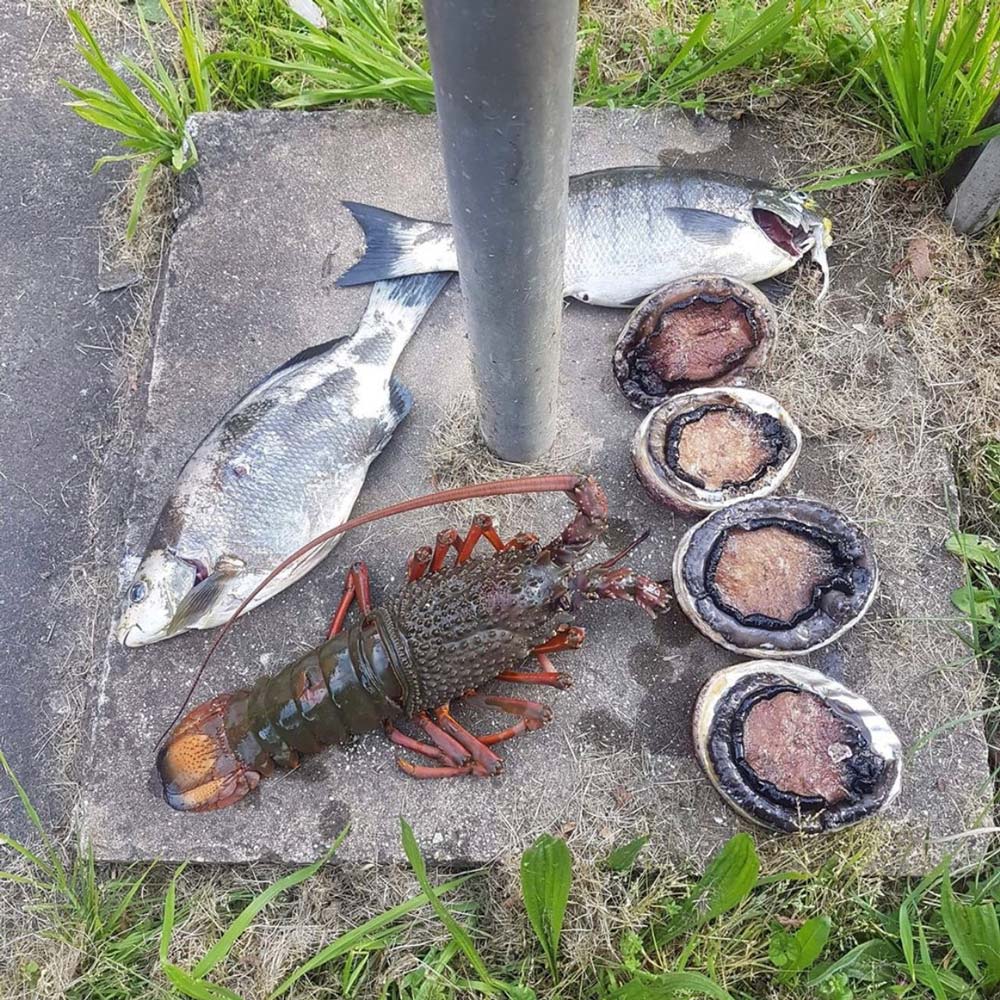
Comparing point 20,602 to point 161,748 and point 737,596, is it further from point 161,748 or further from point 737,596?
point 737,596

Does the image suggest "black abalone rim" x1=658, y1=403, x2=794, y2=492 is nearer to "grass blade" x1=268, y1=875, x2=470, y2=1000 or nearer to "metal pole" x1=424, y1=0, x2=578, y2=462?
"metal pole" x1=424, y1=0, x2=578, y2=462

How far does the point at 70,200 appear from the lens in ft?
13.0

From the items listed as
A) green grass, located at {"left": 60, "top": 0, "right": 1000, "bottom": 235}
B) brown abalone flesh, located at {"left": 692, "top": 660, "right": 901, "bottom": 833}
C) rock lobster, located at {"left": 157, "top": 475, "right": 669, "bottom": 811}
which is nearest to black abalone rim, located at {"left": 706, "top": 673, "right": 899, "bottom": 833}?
brown abalone flesh, located at {"left": 692, "top": 660, "right": 901, "bottom": 833}

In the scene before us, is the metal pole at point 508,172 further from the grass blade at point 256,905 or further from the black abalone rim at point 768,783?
the grass blade at point 256,905

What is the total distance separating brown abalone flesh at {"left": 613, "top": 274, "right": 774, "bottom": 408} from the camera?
9.99ft

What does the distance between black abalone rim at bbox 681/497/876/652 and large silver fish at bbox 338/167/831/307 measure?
0.96 metres

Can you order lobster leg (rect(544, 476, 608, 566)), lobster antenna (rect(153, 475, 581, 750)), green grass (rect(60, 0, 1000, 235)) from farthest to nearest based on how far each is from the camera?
green grass (rect(60, 0, 1000, 235)), lobster leg (rect(544, 476, 608, 566)), lobster antenna (rect(153, 475, 581, 750))

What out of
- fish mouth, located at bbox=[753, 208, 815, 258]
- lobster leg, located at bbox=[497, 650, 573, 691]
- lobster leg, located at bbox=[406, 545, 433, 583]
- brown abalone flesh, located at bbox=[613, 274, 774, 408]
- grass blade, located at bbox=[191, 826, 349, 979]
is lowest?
grass blade, located at bbox=[191, 826, 349, 979]

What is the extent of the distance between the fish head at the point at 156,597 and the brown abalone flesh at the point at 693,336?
1.60 m

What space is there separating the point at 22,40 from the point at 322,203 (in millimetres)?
2030

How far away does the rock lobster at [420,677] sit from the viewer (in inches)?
106

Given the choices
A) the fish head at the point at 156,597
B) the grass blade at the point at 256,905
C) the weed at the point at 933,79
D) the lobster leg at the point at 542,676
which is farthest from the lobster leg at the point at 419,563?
the weed at the point at 933,79

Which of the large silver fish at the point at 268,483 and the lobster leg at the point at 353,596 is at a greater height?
the large silver fish at the point at 268,483

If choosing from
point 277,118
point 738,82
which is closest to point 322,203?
point 277,118
